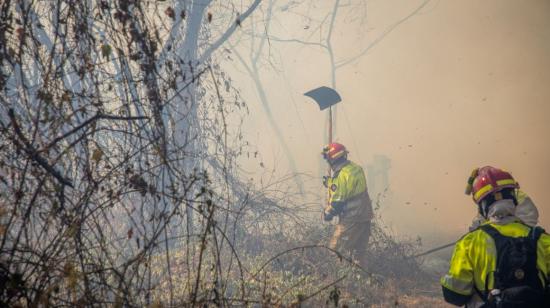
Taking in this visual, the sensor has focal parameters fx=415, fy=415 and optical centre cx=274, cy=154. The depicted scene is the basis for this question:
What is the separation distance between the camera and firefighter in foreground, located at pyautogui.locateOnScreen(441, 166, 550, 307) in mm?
2711

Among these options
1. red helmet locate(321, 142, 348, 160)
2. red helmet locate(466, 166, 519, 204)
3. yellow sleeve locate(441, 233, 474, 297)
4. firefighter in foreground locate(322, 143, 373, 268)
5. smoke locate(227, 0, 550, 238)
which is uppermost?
smoke locate(227, 0, 550, 238)

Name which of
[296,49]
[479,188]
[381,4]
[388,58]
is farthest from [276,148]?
[479,188]

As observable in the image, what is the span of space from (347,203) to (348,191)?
0.27m

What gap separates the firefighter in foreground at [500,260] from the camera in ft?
8.89

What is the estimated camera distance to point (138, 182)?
8.85 feet

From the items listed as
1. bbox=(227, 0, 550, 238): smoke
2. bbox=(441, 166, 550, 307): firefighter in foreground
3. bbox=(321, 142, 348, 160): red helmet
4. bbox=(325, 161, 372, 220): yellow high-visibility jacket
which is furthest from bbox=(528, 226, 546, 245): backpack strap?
bbox=(227, 0, 550, 238): smoke

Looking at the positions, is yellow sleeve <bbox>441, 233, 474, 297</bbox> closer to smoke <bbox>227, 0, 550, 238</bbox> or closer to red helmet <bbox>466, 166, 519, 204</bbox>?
red helmet <bbox>466, 166, 519, 204</bbox>

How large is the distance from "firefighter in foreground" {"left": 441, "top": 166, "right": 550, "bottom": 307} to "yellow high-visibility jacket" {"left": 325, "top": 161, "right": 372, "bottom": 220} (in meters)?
4.38

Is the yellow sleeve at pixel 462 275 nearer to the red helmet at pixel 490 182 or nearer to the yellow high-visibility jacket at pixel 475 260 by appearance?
the yellow high-visibility jacket at pixel 475 260

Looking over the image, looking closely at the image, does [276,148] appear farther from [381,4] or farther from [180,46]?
[180,46]

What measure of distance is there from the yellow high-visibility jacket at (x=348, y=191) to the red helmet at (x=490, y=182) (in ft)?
14.0

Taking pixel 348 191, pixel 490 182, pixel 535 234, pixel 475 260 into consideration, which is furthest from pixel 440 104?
pixel 475 260

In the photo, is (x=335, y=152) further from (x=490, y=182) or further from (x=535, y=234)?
(x=535, y=234)

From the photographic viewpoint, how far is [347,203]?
7.58m
